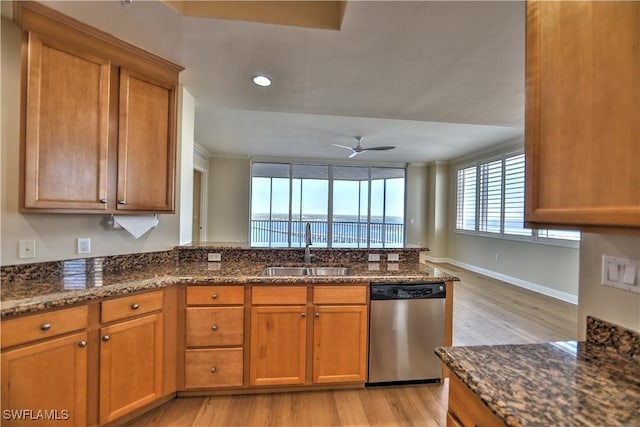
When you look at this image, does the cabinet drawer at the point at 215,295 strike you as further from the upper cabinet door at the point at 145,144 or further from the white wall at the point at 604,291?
the white wall at the point at 604,291

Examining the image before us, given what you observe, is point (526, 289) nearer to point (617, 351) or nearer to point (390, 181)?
point (390, 181)

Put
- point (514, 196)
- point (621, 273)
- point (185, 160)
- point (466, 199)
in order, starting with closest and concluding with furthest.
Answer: point (621, 273), point (185, 160), point (514, 196), point (466, 199)

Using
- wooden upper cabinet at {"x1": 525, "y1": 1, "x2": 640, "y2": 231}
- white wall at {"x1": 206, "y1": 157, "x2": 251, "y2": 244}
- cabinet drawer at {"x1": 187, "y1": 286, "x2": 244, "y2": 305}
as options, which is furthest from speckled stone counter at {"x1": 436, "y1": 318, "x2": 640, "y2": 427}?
white wall at {"x1": 206, "y1": 157, "x2": 251, "y2": 244}

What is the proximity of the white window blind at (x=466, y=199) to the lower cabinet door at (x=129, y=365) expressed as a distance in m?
6.43

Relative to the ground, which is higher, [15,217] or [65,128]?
[65,128]

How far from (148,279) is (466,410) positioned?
5.95 ft

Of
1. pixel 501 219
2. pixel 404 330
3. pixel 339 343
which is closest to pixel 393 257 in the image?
pixel 404 330

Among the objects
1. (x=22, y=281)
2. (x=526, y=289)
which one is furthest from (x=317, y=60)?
(x=526, y=289)

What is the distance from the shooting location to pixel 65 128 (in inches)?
65.6

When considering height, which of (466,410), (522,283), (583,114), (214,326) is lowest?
(522,283)

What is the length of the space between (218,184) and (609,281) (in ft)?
23.7

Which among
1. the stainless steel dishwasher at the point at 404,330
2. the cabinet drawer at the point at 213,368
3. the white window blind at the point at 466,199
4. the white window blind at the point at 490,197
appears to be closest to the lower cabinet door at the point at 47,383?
the cabinet drawer at the point at 213,368

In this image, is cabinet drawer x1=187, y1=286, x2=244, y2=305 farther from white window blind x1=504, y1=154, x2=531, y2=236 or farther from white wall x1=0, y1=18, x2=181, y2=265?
white window blind x1=504, y1=154, x2=531, y2=236

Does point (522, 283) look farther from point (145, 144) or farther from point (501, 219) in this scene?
point (145, 144)
